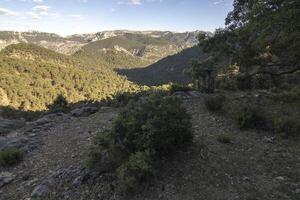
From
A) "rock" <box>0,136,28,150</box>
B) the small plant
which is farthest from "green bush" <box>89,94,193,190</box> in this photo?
"rock" <box>0,136,28,150</box>

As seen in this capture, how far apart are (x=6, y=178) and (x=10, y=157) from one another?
5.29 ft

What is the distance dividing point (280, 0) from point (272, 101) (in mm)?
8641

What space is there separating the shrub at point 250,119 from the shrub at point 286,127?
0.76 metres

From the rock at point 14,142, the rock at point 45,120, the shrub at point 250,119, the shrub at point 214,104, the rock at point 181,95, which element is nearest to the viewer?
the shrub at point 250,119

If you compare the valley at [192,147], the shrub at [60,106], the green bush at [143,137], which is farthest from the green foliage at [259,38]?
the shrub at [60,106]

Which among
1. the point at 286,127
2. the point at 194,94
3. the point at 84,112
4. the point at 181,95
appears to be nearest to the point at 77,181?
the point at 286,127

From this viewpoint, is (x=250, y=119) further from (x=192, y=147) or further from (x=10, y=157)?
(x=10, y=157)

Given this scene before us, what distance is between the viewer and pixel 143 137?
1094 centimetres

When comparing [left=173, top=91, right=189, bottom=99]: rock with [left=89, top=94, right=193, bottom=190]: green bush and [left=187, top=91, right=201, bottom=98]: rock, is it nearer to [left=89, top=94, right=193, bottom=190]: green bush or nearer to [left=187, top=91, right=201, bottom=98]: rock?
[left=187, top=91, right=201, bottom=98]: rock

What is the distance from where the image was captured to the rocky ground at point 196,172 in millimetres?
9938

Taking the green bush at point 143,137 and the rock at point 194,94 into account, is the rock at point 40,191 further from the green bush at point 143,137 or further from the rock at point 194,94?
the rock at point 194,94

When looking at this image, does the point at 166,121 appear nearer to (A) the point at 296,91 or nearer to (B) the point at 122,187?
(B) the point at 122,187

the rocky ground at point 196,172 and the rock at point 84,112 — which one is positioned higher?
the rocky ground at point 196,172

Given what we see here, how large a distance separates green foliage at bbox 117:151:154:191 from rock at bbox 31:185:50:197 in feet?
9.56
